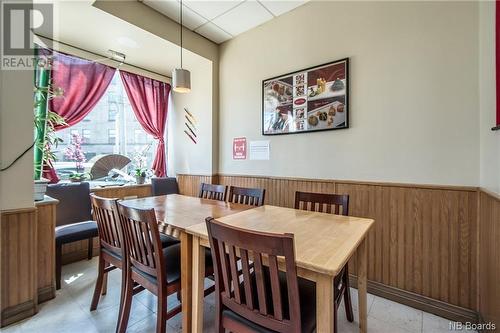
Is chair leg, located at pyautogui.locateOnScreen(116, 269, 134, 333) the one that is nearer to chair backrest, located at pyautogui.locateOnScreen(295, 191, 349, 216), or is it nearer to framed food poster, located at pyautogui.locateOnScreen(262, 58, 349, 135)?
chair backrest, located at pyautogui.locateOnScreen(295, 191, 349, 216)

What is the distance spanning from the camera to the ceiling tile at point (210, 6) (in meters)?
2.60

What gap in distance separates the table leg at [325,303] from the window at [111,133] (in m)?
3.41

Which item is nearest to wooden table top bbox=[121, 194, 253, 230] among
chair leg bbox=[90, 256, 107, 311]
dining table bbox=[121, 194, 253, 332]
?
dining table bbox=[121, 194, 253, 332]

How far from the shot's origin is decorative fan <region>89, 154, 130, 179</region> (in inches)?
128

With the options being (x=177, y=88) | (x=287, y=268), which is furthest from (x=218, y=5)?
(x=287, y=268)

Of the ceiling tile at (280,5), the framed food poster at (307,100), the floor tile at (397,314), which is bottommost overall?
the floor tile at (397,314)

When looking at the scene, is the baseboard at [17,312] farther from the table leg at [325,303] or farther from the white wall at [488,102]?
the white wall at [488,102]

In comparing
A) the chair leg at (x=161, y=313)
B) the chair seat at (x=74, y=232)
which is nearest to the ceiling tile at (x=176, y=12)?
the chair seat at (x=74, y=232)

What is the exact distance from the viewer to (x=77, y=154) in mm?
3139

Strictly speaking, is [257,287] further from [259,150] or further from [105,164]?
[105,164]

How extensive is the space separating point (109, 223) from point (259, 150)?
1.88 metres

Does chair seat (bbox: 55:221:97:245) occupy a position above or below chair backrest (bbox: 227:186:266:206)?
below

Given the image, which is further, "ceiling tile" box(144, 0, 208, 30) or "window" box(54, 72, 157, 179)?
"window" box(54, 72, 157, 179)

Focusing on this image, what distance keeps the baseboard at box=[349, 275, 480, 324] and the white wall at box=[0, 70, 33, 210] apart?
122 inches
